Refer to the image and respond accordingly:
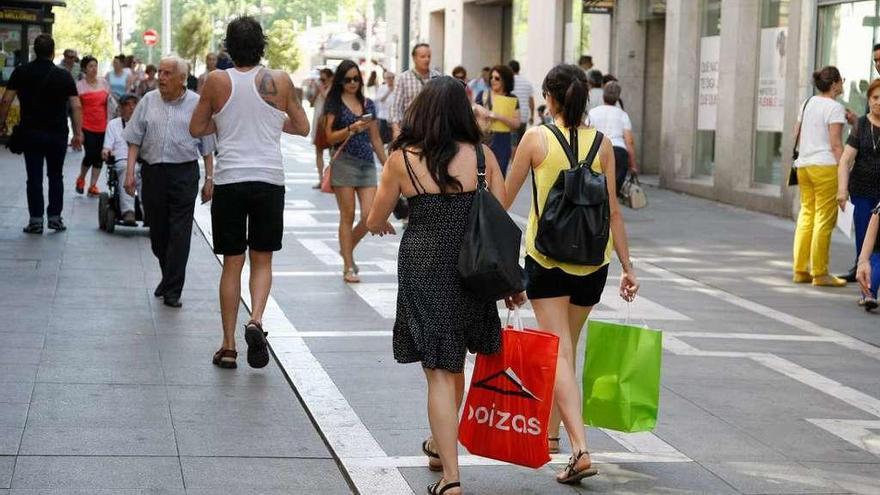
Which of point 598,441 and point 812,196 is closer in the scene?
point 598,441

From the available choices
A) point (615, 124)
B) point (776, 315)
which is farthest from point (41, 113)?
point (776, 315)

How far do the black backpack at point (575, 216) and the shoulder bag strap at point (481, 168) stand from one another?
17.6 inches

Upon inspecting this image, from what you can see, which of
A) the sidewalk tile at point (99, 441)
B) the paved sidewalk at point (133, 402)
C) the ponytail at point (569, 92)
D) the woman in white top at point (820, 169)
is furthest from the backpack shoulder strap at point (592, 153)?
the woman in white top at point (820, 169)

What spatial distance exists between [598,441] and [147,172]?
462 centimetres

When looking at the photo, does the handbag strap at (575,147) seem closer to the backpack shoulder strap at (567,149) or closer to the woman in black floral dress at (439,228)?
the backpack shoulder strap at (567,149)

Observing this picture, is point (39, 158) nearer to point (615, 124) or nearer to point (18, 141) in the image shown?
point (18, 141)

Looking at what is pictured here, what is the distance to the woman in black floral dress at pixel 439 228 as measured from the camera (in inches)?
224

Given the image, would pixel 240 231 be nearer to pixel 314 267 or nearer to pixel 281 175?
pixel 281 175

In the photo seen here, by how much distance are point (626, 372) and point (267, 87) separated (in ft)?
9.79

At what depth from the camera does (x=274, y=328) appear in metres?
9.79

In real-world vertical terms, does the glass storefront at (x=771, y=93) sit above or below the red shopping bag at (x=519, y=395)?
above

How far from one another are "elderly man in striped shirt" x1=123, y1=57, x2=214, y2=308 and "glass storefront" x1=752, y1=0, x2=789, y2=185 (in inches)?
430

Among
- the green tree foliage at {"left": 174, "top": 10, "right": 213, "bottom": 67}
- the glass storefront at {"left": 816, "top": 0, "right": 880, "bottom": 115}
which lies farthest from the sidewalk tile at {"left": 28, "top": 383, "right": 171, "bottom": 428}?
the green tree foliage at {"left": 174, "top": 10, "right": 213, "bottom": 67}

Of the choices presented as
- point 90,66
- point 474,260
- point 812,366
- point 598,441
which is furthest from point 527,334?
point 90,66
